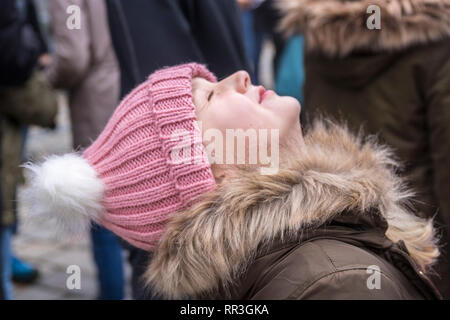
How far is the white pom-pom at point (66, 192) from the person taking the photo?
5.15ft

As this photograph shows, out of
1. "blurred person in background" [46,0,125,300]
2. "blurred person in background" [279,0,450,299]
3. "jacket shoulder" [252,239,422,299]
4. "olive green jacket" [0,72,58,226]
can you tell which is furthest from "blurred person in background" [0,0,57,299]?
"jacket shoulder" [252,239,422,299]

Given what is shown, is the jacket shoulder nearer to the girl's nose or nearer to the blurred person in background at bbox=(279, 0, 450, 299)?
the girl's nose

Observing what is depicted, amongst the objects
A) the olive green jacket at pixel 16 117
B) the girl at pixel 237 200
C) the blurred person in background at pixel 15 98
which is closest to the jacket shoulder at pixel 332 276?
the girl at pixel 237 200

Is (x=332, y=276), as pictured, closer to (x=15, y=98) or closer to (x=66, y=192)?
(x=66, y=192)

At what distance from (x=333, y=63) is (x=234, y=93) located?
0.83 m

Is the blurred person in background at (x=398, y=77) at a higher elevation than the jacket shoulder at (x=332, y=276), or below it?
higher

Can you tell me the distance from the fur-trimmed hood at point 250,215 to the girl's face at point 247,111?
120 mm

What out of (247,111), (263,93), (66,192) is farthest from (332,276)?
(66,192)

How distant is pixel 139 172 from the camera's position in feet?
5.08

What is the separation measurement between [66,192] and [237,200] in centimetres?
53

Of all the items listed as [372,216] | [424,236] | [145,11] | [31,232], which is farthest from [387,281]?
[31,232]

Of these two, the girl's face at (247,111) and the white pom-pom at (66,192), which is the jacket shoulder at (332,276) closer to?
the girl's face at (247,111)

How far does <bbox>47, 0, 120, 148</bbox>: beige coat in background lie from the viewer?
2.74 metres
